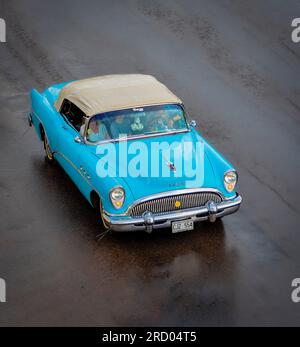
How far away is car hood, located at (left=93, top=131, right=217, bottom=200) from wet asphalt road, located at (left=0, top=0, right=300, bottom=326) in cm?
83

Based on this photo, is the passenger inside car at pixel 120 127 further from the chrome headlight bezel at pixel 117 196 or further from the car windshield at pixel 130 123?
the chrome headlight bezel at pixel 117 196

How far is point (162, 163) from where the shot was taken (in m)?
8.92

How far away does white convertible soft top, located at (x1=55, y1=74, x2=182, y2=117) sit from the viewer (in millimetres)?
9602

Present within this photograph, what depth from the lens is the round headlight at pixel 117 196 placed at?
8430mm

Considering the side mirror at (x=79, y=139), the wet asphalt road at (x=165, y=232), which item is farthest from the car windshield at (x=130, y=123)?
the wet asphalt road at (x=165, y=232)

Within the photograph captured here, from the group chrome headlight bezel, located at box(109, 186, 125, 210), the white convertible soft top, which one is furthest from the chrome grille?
the white convertible soft top

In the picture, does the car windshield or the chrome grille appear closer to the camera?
the chrome grille

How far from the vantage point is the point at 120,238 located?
8945 millimetres

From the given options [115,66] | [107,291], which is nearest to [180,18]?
[115,66]

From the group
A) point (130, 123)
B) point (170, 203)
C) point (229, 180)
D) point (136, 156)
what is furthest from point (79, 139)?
point (229, 180)

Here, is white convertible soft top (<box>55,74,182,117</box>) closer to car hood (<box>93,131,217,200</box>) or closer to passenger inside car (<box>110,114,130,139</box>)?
passenger inside car (<box>110,114,130,139</box>)

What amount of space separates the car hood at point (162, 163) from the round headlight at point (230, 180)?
195 mm

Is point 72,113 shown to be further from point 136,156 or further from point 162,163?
point 162,163

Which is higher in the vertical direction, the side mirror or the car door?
the side mirror
